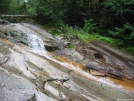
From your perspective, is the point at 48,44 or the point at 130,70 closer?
the point at 130,70

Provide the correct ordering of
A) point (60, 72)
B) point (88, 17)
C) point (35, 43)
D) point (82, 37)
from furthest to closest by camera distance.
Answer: point (88, 17) < point (82, 37) < point (35, 43) < point (60, 72)

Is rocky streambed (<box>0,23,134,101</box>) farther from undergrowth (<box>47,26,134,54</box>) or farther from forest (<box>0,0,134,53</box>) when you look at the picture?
forest (<box>0,0,134,53</box>)

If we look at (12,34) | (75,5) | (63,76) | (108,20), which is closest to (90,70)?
(63,76)

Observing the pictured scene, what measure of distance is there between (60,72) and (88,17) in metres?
12.7

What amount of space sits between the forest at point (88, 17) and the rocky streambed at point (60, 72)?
1.53m

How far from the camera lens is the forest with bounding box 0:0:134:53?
13.9 m

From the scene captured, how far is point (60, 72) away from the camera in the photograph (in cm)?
765

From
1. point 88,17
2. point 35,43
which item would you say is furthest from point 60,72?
point 88,17

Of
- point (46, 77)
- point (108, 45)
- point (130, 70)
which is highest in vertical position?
point (46, 77)

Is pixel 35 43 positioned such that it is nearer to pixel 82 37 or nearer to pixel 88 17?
pixel 82 37

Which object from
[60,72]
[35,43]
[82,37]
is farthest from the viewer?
[82,37]

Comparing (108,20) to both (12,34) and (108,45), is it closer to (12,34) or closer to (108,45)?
(108,45)

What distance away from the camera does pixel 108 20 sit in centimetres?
1620

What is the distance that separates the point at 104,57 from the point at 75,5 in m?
8.87
